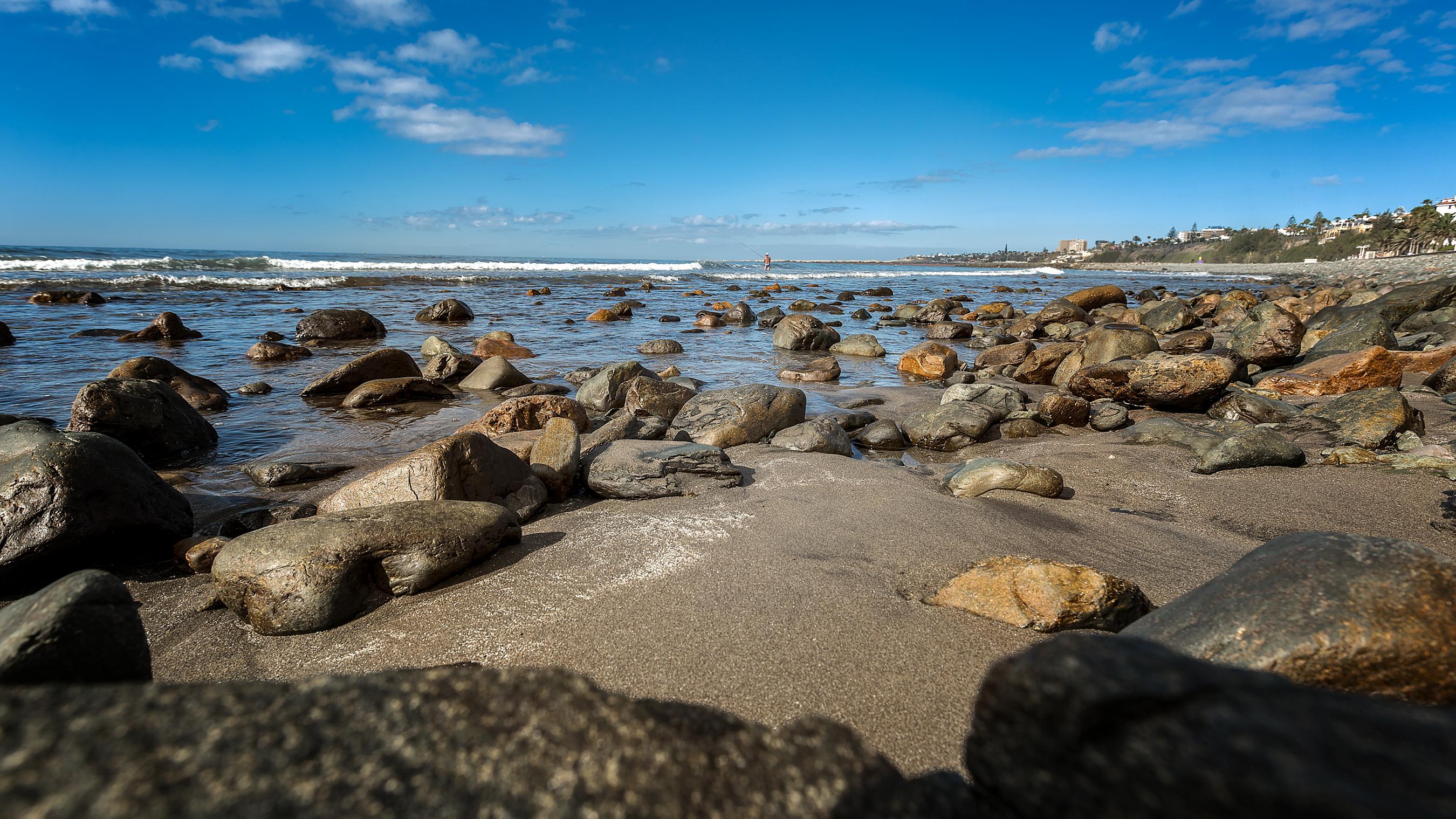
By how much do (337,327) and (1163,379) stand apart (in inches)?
517

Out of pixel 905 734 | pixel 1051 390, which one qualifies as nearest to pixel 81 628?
pixel 905 734

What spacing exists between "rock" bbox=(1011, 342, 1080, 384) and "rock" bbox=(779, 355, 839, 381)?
254 cm

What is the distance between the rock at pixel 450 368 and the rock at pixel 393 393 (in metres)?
0.70

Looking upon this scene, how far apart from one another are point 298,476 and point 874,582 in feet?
13.5

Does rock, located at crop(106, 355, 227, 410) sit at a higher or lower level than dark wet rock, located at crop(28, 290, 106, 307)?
lower

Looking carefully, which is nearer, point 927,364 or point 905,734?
point 905,734

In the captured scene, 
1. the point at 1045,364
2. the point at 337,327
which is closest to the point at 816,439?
the point at 1045,364

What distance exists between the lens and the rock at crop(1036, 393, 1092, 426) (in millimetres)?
6012

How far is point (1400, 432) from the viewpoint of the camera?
452 cm

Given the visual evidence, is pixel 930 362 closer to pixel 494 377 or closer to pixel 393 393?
pixel 494 377

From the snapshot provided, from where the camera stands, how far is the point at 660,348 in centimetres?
1095

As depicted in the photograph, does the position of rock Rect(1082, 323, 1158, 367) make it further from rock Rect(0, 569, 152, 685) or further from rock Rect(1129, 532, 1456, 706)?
rock Rect(0, 569, 152, 685)

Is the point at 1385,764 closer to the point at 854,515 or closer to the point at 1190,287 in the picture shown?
the point at 854,515

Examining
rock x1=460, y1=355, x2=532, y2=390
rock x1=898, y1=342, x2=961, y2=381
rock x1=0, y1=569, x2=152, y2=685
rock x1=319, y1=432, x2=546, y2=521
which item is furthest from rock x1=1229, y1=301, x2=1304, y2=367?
rock x1=0, y1=569, x2=152, y2=685
